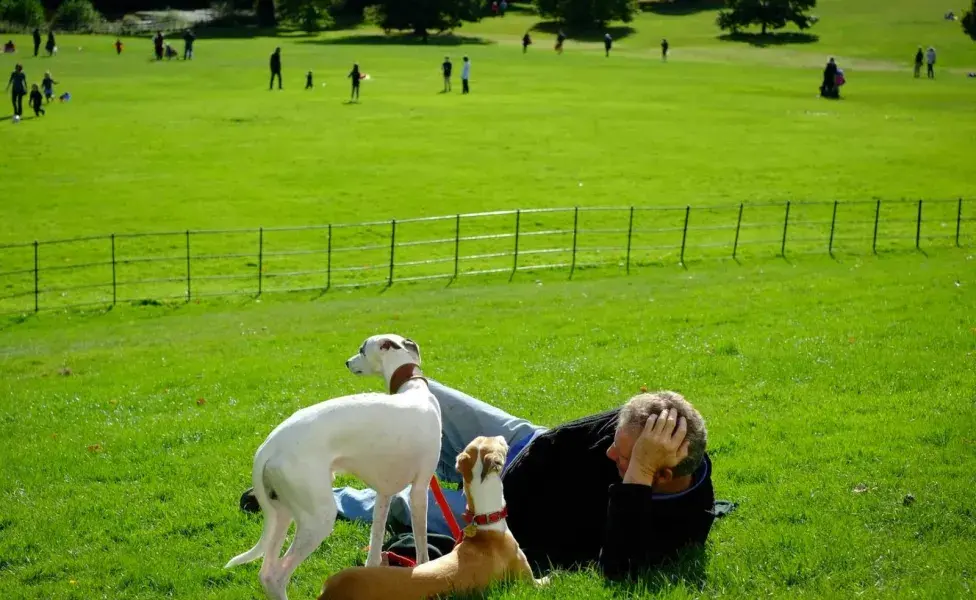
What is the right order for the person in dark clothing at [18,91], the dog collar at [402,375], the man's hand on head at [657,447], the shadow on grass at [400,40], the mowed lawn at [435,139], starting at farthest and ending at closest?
the shadow on grass at [400,40] → the person in dark clothing at [18,91] → the mowed lawn at [435,139] → the dog collar at [402,375] → the man's hand on head at [657,447]

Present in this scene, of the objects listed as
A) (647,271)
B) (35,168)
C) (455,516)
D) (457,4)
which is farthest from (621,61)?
(455,516)

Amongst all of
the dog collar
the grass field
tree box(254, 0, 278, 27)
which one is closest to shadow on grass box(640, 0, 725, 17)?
tree box(254, 0, 278, 27)

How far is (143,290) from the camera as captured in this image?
2645 centimetres

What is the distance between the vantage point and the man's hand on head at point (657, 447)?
19.6 feet

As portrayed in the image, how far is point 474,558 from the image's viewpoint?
589cm

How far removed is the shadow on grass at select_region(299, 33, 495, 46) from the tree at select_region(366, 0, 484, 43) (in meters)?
0.69

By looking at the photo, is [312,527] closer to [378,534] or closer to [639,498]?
[378,534]

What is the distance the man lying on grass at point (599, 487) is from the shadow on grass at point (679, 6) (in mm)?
110329

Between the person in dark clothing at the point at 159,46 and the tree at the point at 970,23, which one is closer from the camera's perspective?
the person in dark clothing at the point at 159,46

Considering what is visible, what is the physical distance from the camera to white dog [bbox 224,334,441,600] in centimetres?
571

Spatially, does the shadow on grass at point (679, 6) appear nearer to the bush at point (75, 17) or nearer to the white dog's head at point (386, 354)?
the bush at point (75, 17)

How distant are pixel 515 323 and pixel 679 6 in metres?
105

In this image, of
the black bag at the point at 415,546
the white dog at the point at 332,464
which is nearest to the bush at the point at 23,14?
the black bag at the point at 415,546

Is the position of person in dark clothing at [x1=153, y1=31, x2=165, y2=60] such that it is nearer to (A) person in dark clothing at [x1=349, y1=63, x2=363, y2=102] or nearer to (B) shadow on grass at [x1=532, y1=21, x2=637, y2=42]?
(A) person in dark clothing at [x1=349, y1=63, x2=363, y2=102]
